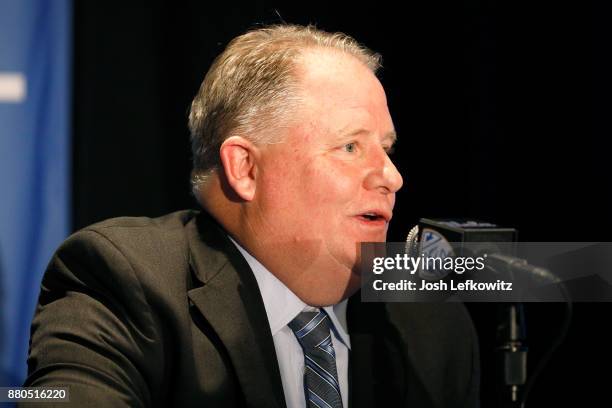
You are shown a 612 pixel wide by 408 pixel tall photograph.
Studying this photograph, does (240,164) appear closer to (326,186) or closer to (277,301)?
(326,186)

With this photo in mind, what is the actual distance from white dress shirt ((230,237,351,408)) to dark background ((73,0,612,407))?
860 millimetres

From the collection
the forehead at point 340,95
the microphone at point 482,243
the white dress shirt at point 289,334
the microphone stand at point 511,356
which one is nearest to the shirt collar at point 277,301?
the white dress shirt at point 289,334

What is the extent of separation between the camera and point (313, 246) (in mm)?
1605

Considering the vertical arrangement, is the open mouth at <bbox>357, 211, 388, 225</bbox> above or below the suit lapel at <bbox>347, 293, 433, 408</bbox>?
above

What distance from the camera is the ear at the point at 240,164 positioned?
1655 mm

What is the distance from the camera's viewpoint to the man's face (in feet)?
5.18

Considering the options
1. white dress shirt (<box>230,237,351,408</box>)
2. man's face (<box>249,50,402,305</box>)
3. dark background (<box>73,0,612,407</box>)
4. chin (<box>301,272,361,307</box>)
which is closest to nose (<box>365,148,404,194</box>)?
man's face (<box>249,50,402,305</box>)

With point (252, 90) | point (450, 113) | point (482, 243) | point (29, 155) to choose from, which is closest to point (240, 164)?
point (252, 90)

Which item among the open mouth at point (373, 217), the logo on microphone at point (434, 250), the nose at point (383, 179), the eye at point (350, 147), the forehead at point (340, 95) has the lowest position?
the logo on microphone at point (434, 250)

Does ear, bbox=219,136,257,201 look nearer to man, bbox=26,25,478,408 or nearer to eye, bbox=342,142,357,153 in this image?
man, bbox=26,25,478,408

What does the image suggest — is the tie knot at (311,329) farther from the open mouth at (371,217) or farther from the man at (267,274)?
the open mouth at (371,217)

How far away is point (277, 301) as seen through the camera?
162cm

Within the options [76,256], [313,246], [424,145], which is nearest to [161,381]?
[76,256]

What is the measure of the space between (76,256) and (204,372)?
13.6 inches
